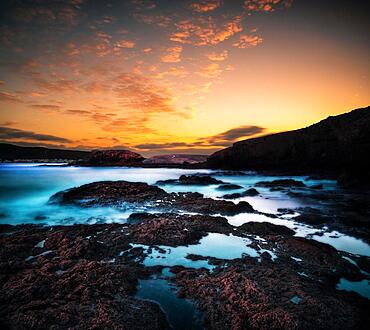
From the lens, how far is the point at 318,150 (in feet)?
92.0

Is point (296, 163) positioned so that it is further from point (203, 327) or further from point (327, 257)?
point (203, 327)

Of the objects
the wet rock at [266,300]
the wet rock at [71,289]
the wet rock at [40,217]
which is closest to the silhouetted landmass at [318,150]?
the wet rock at [266,300]

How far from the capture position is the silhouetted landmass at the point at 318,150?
24.1 meters

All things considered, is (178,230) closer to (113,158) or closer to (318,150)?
(318,150)

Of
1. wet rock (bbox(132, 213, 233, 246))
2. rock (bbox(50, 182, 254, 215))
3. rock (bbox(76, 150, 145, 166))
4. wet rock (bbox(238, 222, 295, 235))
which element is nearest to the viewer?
wet rock (bbox(132, 213, 233, 246))

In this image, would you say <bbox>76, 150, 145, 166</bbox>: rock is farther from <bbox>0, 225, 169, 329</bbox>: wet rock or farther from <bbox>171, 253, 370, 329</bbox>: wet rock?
<bbox>171, 253, 370, 329</bbox>: wet rock

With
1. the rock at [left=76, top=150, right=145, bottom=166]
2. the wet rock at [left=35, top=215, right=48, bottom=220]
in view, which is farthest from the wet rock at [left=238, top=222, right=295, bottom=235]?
the rock at [left=76, top=150, right=145, bottom=166]

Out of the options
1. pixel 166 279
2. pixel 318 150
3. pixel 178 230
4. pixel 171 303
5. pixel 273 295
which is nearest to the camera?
pixel 273 295

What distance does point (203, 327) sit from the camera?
304cm

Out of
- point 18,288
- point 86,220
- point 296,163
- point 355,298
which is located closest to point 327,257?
point 355,298

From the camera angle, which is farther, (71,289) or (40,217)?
(40,217)

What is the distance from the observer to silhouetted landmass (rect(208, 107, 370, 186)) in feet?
78.9

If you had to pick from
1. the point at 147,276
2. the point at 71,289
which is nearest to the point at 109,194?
the point at 147,276

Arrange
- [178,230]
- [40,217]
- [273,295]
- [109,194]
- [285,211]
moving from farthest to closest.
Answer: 1. [109,194]
2. [285,211]
3. [40,217]
4. [178,230]
5. [273,295]
